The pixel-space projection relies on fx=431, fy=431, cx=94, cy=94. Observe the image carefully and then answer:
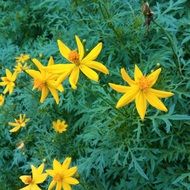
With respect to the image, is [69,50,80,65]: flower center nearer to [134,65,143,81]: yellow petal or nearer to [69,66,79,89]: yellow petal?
[69,66,79,89]: yellow petal

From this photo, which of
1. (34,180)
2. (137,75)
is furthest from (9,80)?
(137,75)

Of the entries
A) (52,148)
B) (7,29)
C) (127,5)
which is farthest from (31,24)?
(52,148)

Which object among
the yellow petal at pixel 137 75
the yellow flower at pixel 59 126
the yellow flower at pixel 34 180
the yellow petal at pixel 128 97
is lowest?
the yellow flower at pixel 59 126

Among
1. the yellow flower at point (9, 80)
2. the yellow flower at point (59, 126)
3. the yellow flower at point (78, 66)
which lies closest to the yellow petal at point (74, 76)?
the yellow flower at point (78, 66)

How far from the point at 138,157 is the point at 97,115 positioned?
376 millimetres

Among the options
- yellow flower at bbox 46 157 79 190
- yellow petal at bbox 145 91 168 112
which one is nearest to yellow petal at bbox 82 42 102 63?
yellow petal at bbox 145 91 168 112

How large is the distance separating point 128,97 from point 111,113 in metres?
0.63

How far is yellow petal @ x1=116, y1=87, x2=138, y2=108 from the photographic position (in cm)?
199

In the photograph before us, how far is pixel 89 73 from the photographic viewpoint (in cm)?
212

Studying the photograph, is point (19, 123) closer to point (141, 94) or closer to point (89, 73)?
point (89, 73)

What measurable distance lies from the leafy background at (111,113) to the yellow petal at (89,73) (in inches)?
10.9

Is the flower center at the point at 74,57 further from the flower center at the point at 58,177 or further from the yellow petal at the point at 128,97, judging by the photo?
the flower center at the point at 58,177

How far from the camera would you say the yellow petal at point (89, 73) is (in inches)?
82.4

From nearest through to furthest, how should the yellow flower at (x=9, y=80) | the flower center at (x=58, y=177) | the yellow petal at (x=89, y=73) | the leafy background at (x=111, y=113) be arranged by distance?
the yellow petal at (x=89, y=73) → the flower center at (x=58, y=177) → the leafy background at (x=111, y=113) → the yellow flower at (x=9, y=80)
